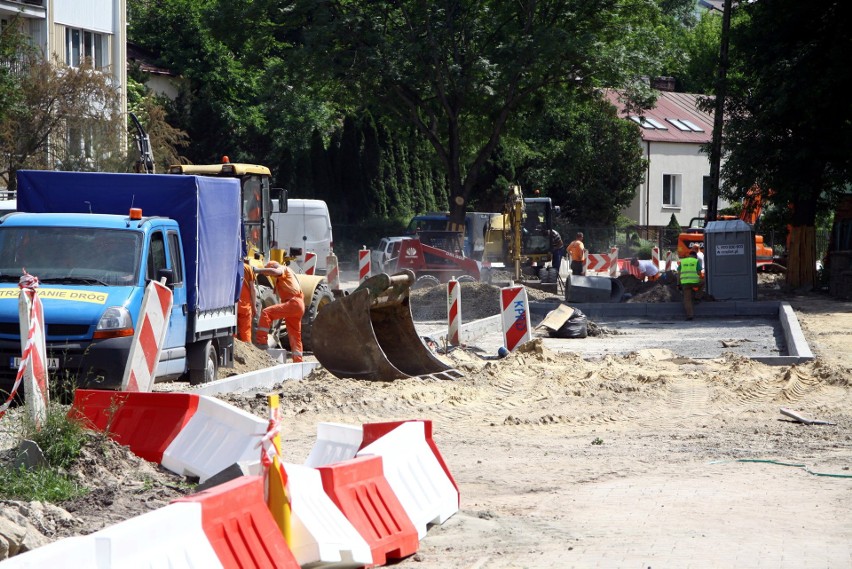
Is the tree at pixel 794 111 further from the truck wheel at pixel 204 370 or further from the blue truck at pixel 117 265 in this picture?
the truck wheel at pixel 204 370

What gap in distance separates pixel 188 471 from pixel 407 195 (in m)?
51.9

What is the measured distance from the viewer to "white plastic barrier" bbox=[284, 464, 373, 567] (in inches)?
220

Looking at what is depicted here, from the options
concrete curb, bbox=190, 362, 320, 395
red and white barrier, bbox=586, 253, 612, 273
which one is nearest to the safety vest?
concrete curb, bbox=190, 362, 320, 395

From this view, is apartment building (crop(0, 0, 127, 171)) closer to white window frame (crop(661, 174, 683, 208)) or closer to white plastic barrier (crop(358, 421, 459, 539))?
white plastic barrier (crop(358, 421, 459, 539))

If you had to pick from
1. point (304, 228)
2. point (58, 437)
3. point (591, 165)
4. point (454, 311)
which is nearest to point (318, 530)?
point (58, 437)

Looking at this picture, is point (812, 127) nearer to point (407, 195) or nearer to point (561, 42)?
point (561, 42)

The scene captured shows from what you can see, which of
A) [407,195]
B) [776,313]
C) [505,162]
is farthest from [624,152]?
[776,313]

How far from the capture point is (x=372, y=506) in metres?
6.32

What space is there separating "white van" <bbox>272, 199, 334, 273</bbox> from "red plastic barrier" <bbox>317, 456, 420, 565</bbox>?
103 ft

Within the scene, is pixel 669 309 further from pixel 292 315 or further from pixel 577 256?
pixel 292 315

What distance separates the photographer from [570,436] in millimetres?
11086

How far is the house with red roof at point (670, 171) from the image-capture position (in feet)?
215

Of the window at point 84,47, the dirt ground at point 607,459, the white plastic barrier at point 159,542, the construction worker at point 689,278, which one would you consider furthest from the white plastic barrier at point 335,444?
the window at point 84,47

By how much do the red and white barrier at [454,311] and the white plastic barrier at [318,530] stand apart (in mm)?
12657
